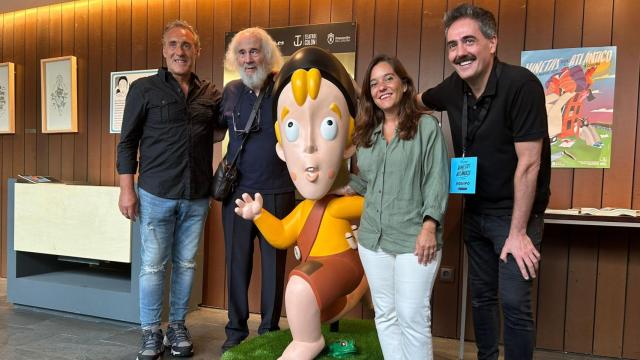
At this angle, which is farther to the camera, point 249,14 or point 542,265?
point 249,14

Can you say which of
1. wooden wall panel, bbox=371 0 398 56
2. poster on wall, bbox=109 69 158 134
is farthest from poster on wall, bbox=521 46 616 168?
poster on wall, bbox=109 69 158 134

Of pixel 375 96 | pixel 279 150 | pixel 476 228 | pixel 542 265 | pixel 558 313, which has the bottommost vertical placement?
pixel 558 313

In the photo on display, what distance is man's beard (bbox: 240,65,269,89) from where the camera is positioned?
2.19m

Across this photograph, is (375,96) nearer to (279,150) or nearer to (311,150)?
(311,150)

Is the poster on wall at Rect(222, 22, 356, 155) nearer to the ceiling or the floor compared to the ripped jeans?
nearer to the ceiling

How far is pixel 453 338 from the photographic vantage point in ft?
9.59

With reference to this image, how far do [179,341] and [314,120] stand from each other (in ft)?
4.73

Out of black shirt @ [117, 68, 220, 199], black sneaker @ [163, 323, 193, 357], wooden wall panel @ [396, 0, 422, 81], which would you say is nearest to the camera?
black shirt @ [117, 68, 220, 199]

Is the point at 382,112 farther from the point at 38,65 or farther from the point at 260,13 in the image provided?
the point at 38,65

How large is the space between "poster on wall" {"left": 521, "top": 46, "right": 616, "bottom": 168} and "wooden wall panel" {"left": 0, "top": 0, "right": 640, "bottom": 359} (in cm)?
5

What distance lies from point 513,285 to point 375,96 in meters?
0.84

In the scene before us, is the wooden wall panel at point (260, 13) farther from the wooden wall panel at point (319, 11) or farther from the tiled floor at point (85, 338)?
the tiled floor at point (85, 338)

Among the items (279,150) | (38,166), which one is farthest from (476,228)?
(38,166)

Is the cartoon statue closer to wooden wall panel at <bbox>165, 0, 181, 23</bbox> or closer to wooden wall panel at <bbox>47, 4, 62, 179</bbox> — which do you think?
wooden wall panel at <bbox>165, 0, 181, 23</bbox>
